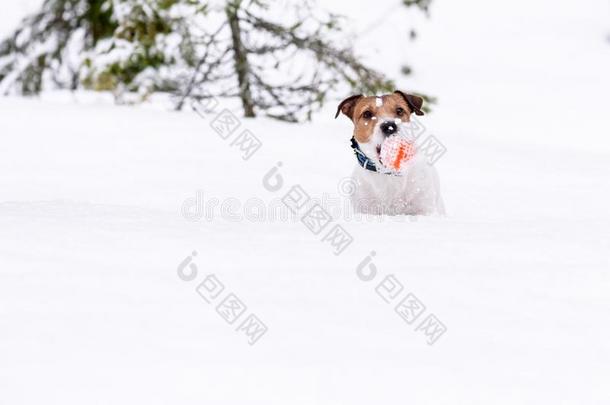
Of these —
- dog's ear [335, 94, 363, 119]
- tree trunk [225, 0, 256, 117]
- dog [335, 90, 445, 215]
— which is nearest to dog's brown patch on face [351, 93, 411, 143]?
dog [335, 90, 445, 215]

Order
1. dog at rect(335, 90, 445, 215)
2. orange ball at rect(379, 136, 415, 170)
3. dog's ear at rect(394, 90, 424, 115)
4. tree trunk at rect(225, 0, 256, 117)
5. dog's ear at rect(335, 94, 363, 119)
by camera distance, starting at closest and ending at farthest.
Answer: orange ball at rect(379, 136, 415, 170), dog at rect(335, 90, 445, 215), dog's ear at rect(394, 90, 424, 115), dog's ear at rect(335, 94, 363, 119), tree trunk at rect(225, 0, 256, 117)

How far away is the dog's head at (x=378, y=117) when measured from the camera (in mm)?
5098

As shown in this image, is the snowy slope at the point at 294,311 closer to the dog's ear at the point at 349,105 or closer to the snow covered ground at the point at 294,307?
the snow covered ground at the point at 294,307

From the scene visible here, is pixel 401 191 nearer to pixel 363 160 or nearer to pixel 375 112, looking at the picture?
pixel 363 160

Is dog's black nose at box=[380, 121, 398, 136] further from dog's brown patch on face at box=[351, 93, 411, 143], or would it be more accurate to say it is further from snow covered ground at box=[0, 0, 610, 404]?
snow covered ground at box=[0, 0, 610, 404]

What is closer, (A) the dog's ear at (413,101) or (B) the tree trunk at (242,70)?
(A) the dog's ear at (413,101)

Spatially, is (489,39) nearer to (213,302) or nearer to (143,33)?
(143,33)

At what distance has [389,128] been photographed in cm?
508

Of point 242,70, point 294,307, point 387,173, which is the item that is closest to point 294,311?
point 294,307

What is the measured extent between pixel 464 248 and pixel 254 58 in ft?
31.1

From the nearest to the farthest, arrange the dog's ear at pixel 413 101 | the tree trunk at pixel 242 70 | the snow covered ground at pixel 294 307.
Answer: the snow covered ground at pixel 294 307
the dog's ear at pixel 413 101
the tree trunk at pixel 242 70

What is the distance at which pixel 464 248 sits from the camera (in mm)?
3684

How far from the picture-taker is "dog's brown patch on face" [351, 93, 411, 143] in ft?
17.0

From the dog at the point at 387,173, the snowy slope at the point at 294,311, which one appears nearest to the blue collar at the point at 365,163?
the dog at the point at 387,173
